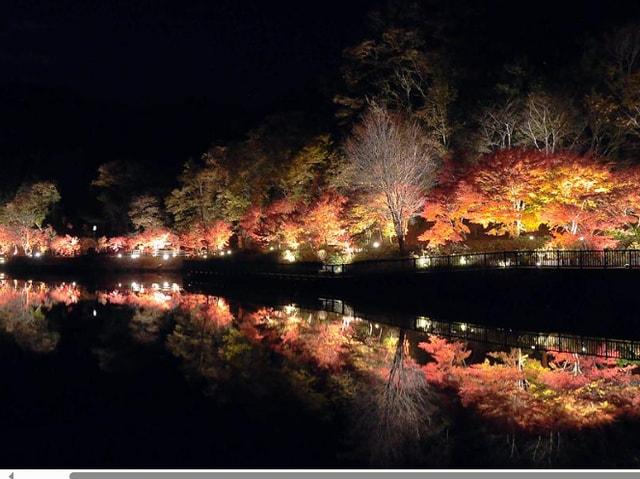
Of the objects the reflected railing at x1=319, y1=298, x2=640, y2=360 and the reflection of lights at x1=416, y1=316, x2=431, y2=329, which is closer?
the reflected railing at x1=319, y1=298, x2=640, y2=360

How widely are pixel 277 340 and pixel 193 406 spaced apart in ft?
25.4

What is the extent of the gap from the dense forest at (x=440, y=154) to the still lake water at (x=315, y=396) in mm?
8420

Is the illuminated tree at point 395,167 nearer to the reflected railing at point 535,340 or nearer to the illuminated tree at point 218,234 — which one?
the reflected railing at point 535,340

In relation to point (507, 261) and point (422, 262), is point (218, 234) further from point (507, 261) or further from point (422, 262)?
point (507, 261)

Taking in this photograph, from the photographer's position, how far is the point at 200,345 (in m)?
19.6

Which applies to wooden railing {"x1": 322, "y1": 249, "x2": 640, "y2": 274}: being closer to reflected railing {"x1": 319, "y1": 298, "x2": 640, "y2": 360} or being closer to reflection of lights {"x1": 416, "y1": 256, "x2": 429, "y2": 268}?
reflection of lights {"x1": 416, "y1": 256, "x2": 429, "y2": 268}

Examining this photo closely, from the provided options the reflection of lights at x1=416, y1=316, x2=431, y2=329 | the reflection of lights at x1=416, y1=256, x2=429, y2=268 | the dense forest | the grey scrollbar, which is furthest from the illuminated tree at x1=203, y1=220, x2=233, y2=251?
the grey scrollbar

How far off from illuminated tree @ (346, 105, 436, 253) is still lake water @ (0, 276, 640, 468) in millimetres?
12357

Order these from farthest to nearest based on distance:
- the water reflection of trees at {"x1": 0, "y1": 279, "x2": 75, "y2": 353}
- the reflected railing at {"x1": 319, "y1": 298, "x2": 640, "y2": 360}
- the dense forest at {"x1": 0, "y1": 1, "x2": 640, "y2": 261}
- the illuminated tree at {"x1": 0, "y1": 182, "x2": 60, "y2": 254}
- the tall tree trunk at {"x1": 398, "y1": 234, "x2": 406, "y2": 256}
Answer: the illuminated tree at {"x1": 0, "y1": 182, "x2": 60, "y2": 254} < the tall tree trunk at {"x1": 398, "y1": 234, "x2": 406, "y2": 256} < the dense forest at {"x1": 0, "y1": 1, "x2": 640, "y2": 261} < the water reflection of trees at {"x1": 0, "y1": 279, "x2": 75, "y2": 353} < the reflected railing at {"x1": 319, "y1": 298, "x2": 640, "y2": 360}

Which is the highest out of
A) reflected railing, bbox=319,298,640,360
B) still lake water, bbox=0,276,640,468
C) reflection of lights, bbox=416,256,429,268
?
reflection of lights, bbox=416,256,429,268

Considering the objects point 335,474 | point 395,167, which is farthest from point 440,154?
point 335,474

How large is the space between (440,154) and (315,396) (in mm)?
26903

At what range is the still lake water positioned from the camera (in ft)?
32.4

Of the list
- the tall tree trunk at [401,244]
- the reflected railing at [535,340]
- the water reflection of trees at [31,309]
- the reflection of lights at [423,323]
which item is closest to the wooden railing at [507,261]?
the tall tree trunk at [401,244]
